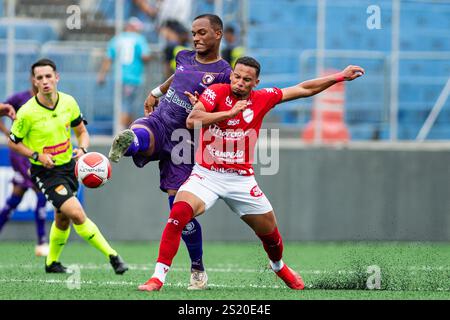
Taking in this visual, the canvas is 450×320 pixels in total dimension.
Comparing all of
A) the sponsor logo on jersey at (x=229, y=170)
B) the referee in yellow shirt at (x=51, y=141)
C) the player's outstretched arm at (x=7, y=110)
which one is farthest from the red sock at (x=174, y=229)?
the player's outstretched arm at (x=7, y=110)

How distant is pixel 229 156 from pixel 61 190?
7.12 feet

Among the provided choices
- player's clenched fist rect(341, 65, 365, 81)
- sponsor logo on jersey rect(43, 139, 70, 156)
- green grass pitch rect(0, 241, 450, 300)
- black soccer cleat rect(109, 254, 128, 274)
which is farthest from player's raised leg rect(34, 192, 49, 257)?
player's clenched fist rect(341, 65, 365, 81)

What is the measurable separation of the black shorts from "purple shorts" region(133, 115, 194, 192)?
1315 mm

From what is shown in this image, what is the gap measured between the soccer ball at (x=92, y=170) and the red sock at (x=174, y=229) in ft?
2.73

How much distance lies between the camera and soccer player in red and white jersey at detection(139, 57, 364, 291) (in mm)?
7777

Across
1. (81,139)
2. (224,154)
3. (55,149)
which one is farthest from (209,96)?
(55,149)

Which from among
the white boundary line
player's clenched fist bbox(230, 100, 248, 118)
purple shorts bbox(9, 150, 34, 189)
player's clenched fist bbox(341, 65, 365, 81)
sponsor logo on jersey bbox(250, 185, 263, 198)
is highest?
player's clenched fist bbox(341, 65, 365, 81)

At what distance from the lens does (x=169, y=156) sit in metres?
8.59

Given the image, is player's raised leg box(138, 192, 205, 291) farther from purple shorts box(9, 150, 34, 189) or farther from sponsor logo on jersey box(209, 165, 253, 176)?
purple shorts box(9, 150, 34, 189)

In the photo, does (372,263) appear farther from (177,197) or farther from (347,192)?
(347,192)

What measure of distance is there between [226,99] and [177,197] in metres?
0.86

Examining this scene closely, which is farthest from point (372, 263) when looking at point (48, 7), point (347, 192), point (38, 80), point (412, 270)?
point (48, 7)

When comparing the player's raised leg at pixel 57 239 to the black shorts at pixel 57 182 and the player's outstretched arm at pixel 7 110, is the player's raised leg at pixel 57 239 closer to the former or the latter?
the black shorts at pixel 57 182

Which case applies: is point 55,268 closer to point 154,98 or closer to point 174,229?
point 154,98
